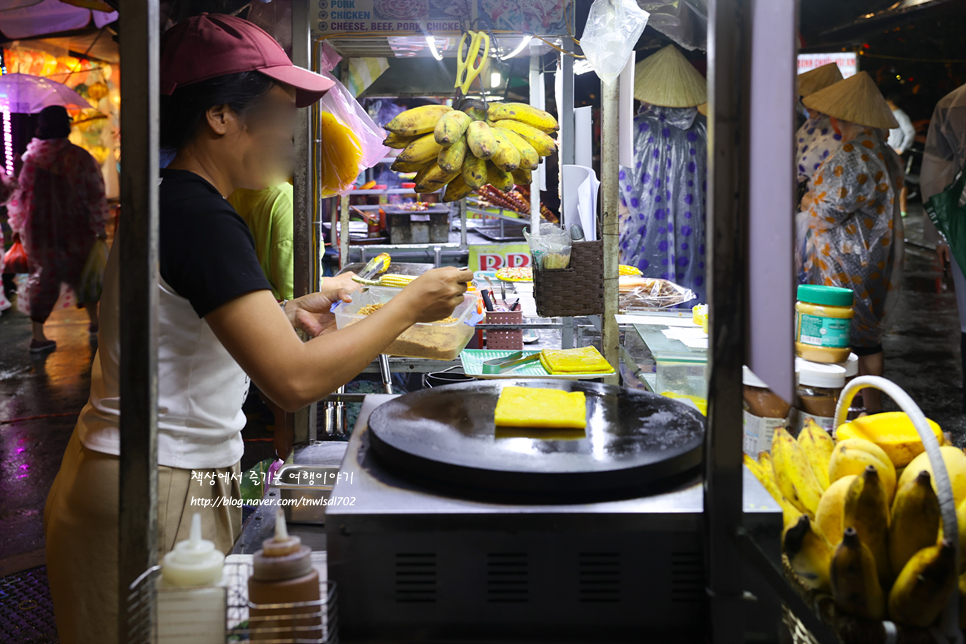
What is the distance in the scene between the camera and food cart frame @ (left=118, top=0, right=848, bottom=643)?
867mm

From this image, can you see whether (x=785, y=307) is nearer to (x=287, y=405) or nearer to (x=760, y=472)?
(x=760, y=472)

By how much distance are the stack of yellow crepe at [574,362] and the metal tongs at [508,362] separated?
0.05m

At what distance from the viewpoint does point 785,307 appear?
786mm

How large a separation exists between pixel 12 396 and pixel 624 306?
18.5 ft

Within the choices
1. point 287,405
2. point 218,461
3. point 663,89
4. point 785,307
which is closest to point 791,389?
point 785,307

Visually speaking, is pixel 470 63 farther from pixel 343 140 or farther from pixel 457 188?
pixel 343 140

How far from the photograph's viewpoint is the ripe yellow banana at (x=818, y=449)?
4.16 feet

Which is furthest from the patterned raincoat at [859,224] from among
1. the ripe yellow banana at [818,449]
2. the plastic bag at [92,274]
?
the plastic bag at [92,274]

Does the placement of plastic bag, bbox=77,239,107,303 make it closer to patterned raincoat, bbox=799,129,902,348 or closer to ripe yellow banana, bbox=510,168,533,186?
ripe yellow banana, bbox=510,168,533,186

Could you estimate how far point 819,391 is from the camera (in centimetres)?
195

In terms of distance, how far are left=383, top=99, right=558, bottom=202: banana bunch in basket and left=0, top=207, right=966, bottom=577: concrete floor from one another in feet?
5.04

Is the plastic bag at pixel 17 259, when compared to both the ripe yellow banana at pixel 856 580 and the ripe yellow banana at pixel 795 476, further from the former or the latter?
the ripe yellow banana at pixel 856 580

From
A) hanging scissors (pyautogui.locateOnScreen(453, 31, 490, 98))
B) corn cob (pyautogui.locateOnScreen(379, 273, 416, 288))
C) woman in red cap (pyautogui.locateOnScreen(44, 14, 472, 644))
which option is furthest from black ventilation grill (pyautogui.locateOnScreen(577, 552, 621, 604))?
corn cob (pyautogui.locateOnScreen(379, 273, 416, 288))

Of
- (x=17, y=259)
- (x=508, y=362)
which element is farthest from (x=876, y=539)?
(x=17, y=259)
